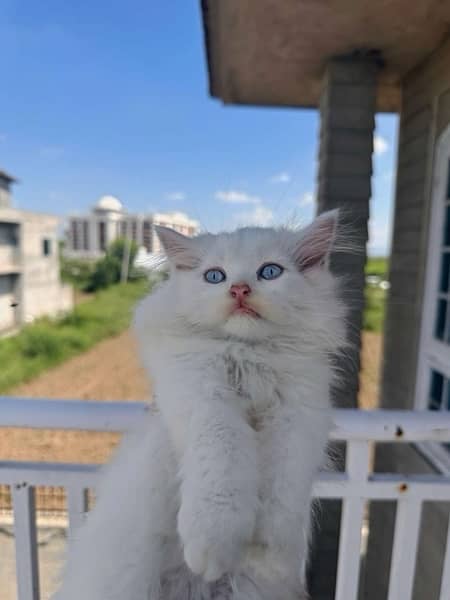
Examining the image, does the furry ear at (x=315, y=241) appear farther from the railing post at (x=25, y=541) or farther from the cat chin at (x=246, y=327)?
the railing post at (x=25, y=541)

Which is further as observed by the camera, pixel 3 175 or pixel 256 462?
pixel 3 175

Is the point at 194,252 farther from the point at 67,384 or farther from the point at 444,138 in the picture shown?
the point at 67,384

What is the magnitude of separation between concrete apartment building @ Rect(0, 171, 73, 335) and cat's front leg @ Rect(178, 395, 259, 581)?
1.29 metres

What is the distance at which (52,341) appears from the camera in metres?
10.4

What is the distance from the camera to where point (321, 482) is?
92cm

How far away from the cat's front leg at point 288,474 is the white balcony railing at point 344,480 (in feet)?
1.06

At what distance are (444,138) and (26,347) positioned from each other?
31.2ft

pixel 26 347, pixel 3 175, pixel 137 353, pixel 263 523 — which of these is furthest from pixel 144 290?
pixel 26 347

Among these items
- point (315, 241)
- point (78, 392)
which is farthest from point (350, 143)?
point (78, 392)

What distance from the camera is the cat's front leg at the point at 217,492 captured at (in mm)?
465

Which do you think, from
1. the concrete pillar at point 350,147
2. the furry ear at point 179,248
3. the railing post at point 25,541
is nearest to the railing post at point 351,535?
the furry ear at point 179,248

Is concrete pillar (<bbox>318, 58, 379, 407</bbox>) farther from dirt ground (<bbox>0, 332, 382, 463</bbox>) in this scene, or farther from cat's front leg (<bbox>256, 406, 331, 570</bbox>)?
cat's front leg (<bbox>256, 406, 331, 570</bbox>)

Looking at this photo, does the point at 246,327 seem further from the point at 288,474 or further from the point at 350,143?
the point at 350,143

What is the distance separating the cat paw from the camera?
0.46 meters
